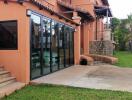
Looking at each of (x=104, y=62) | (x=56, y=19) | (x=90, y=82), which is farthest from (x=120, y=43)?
(x=90, y=82)

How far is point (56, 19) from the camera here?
13.8 metres

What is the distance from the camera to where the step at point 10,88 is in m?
8.15

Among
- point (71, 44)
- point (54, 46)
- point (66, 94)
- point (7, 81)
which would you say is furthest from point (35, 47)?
point (71, 44)

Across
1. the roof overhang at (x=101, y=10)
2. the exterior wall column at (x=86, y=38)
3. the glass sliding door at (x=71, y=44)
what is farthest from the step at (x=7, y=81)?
the roof overhang at (x=101, y=10)

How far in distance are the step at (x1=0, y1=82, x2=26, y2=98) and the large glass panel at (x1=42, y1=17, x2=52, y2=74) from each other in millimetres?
2384

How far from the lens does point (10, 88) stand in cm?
871

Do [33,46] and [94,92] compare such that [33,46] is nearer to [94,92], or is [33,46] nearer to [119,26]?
[94,92]

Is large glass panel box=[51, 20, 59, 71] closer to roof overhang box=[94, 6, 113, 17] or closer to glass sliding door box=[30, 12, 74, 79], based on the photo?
glass sliding door box=[30, 12, 74, 79]

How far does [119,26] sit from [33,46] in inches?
1394

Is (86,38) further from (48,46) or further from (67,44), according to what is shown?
(48,46)

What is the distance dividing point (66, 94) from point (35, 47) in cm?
→ 329

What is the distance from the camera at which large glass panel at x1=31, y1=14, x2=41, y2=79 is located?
10.6m

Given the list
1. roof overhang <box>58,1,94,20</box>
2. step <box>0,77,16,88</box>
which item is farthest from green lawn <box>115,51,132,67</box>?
step <box>0,77,16,88</box>

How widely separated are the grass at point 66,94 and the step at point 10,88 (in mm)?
179
